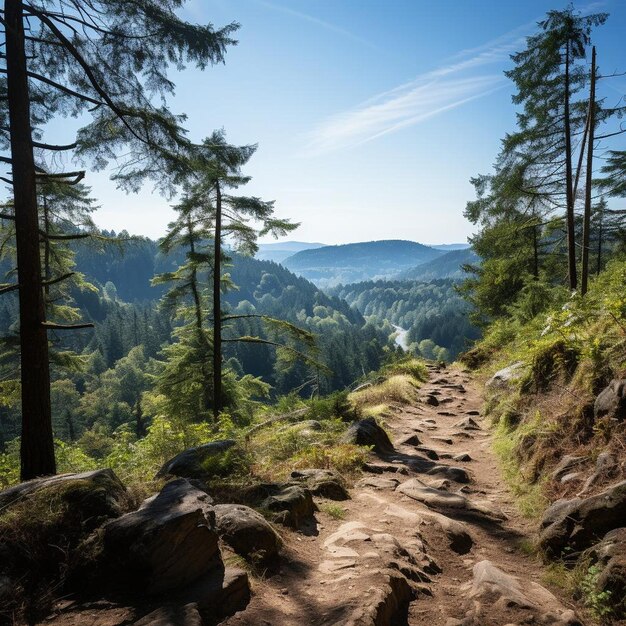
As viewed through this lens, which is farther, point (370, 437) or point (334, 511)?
point (370, 437)

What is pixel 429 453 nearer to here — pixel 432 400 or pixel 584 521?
pixel 584 521

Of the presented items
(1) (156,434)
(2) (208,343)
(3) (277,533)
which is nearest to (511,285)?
(2) (208,343)

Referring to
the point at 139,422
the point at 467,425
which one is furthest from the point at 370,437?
the point at 139,422

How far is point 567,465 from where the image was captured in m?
4.91

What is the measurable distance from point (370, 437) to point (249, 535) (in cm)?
463

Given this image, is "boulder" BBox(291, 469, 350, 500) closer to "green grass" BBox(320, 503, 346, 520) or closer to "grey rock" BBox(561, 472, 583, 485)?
"green grass" BBox(320, 503, 346, 520)

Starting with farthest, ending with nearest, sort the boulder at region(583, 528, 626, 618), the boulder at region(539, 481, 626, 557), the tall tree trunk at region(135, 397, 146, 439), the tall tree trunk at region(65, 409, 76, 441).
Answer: the tall tree trunk at region(135, 397, 146, 439) < the tall tree trunk at region(65, 409, 76, 441) < the boulder at region(539, 481, 626, 557) < the boulder at region(583, 528, 626, 618)

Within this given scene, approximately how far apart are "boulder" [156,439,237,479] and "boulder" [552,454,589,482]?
15.1 feet

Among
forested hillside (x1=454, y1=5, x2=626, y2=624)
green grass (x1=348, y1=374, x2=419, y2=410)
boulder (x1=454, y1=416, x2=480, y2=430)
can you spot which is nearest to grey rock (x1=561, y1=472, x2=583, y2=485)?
forested hillside (x1=454, y1=5, x2=626, y2=624)

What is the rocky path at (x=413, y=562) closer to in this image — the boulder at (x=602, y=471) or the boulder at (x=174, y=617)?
the boulder at (x=174, y=617)

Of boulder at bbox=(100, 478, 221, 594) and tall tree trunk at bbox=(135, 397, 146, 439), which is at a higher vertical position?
boulder at bbox=(100, 478, 221, 594)

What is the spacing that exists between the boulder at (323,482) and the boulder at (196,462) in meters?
1.24

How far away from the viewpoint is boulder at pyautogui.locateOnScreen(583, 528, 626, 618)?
2860mm

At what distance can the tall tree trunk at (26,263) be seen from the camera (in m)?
5.73
